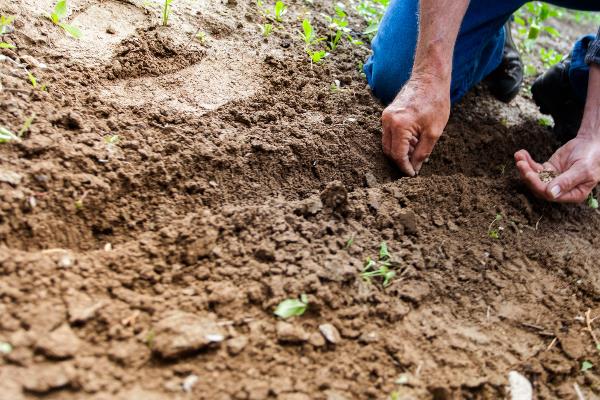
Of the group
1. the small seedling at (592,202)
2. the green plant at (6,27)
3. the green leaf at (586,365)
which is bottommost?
the green plant at (6,27)

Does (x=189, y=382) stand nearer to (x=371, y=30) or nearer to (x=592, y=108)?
(x=592, y=108)

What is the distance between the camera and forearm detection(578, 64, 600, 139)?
2.25 metres

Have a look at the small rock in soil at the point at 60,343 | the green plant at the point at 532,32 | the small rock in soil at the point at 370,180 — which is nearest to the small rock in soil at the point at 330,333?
the small rock in soil at the point at 60,343

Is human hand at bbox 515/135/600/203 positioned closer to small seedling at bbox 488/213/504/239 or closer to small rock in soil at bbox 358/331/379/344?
small seedling at bbox 488/213/504/239

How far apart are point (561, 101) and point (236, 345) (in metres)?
2.30

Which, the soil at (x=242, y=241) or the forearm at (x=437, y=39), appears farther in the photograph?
the forearm at (x=437, y=39)

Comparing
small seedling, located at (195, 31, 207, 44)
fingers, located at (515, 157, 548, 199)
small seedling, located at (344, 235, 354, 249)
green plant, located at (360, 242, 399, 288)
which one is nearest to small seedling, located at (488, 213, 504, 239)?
fingers, located at (515, 157, 548, 199)

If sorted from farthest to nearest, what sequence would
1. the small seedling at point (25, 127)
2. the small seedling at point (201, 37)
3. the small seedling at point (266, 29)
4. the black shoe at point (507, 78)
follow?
the black shoe at point (507, 78) → the small seedling at point (266, 29) → the small seedling at point (201, 37) → the small seedling at point (25, 127)

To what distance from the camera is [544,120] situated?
270 centimetres

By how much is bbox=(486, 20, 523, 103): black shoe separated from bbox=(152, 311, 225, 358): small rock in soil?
2255 mm

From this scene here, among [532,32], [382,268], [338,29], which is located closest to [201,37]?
[338,29]

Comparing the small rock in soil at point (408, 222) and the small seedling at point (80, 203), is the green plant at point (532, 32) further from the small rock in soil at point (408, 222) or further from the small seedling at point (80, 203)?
the small seedling at point (80, 203)

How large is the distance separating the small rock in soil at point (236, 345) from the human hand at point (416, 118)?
104 centimetres

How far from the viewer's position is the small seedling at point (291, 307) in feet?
4.29
